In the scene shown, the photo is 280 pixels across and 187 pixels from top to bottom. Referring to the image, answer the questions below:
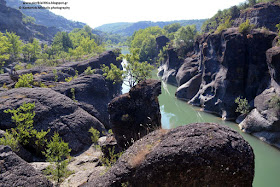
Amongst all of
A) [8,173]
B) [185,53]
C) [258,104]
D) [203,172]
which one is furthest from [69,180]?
[185,53]

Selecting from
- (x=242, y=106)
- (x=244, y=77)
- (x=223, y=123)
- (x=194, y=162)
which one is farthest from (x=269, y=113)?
(x=194, y=162)

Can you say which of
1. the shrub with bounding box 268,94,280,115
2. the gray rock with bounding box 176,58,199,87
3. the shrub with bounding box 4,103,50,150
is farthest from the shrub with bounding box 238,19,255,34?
the shrub with bounding box 4,103,50,150

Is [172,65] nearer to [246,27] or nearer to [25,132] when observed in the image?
[246,27]

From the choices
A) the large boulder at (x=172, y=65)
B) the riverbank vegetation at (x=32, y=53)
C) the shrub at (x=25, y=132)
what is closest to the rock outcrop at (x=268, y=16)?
the large boulder at (x=172, y=65)

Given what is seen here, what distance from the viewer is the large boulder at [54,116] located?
15.1 metres

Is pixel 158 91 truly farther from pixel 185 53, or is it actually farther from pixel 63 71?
pixel 185 53

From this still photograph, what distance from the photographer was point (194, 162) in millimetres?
6527

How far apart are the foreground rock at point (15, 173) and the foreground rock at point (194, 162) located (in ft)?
8.93

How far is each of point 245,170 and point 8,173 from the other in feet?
28.4

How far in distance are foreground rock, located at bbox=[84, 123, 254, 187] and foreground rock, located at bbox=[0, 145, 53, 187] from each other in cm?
272

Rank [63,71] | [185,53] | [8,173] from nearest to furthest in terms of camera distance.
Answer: [8,173] → [63,71] → [185,53]

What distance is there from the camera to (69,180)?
31.8 feet

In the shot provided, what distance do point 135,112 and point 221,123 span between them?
804 inches

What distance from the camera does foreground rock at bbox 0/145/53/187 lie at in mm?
Answer: 7426
